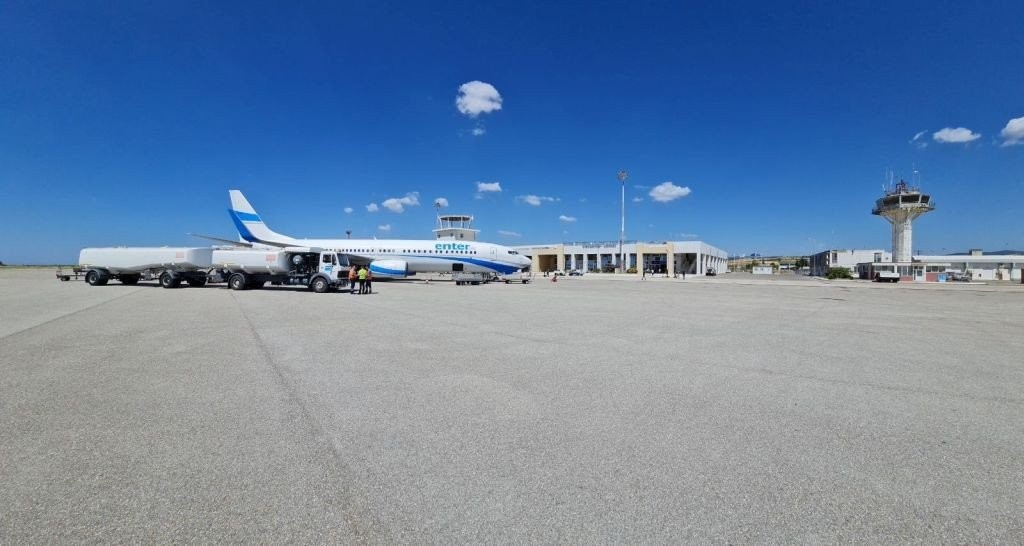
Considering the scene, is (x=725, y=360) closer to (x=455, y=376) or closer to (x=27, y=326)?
(x=455, y=376)

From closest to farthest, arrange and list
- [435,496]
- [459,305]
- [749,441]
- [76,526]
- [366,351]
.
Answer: [76,526], [435,496], [749,441], [366,351], [459,305]

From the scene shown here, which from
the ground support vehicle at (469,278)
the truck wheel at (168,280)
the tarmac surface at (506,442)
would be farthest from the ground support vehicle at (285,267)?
the tarmac surface at (506,442)

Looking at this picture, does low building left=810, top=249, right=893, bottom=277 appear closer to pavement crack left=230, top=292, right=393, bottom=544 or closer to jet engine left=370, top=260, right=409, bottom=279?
jet engine left=370, top=260, right=409, bottom=279

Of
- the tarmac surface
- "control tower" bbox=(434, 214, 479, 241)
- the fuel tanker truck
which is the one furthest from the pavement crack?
"control tower" bbox=(434, 214, 479, 241)

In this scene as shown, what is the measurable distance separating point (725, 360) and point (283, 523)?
22.4 feet

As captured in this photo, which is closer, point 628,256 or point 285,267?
point 285,267

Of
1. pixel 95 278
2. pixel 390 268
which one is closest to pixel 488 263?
pixel 390 268

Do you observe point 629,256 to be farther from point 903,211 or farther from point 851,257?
point 851,257

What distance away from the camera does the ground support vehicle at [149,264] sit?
22.7m

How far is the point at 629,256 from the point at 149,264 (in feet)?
211

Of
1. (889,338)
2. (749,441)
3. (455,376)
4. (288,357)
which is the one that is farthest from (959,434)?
(288,357)

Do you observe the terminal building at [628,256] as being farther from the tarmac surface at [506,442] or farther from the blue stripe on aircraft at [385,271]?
the tarmac surface at [506,442]

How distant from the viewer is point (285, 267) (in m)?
21.8

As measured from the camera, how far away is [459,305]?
1598 cm
